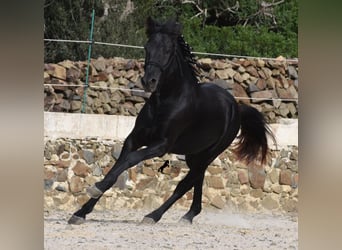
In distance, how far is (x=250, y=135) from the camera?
352 inches

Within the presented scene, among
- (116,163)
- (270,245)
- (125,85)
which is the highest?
(125,85)

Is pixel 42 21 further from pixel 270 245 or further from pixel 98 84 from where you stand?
pixel 270 245

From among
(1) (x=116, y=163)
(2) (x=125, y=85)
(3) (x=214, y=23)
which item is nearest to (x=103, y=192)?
(1) (x=116, y=163)

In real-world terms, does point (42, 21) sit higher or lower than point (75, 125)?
higher

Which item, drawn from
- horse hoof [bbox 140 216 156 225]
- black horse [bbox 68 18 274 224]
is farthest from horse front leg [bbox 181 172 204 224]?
horse hoof [bbox 140 216 156 225]

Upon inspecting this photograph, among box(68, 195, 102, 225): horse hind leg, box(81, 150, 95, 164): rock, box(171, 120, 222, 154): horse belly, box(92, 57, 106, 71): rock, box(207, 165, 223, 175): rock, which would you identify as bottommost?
box(68, 195, 102, 225): horse hind leg

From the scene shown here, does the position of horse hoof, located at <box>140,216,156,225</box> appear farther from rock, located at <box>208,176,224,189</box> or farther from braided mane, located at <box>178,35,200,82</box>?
braided mane, located at <box>178,35,200,82</box>

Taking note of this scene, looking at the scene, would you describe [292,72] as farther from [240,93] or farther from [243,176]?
[243,176]

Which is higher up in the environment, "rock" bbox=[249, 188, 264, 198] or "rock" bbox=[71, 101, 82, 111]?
"rock" bbox=[71, 101, 82, 111]

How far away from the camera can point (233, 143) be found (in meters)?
8.95

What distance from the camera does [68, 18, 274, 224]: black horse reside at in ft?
28.7
